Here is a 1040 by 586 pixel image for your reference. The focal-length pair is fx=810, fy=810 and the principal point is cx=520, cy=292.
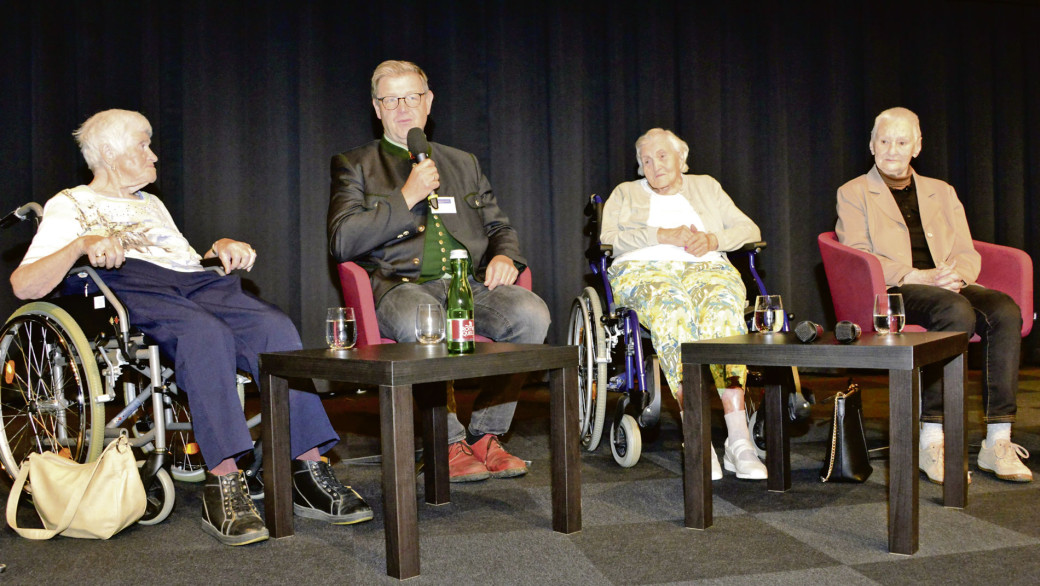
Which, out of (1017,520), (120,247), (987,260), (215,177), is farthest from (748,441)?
(215,177)

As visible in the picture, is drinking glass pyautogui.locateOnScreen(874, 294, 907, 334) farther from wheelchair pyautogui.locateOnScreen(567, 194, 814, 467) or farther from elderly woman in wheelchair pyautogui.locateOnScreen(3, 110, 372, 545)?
elderly woman in wheelchair pyautogui.locateOnScreen(3, 110, 372, 545)

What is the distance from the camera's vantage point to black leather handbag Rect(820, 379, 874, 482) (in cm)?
218

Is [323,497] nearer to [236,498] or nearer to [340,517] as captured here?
[340,517]

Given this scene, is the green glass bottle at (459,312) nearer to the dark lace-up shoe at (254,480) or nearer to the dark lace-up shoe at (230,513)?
the dark lace-up shoe at (230,513)

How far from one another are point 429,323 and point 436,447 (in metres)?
0.46

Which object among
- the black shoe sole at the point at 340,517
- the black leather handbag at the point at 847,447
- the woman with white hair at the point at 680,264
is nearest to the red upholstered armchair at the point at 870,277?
the woman with white hair at the point at 680,264

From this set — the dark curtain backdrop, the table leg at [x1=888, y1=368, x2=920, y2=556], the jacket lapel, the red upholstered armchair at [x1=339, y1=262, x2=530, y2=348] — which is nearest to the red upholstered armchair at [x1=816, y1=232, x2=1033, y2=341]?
the jacket lapel

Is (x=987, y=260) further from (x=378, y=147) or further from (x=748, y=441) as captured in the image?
(x=378, y=147)

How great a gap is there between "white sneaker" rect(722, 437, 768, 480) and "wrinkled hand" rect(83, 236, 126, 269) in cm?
172

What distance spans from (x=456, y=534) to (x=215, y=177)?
293 centimetres

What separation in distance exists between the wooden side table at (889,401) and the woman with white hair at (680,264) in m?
0.22

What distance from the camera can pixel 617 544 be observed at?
171 cm

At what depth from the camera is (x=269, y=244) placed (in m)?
4.22

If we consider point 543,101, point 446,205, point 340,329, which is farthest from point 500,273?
point 543,101
